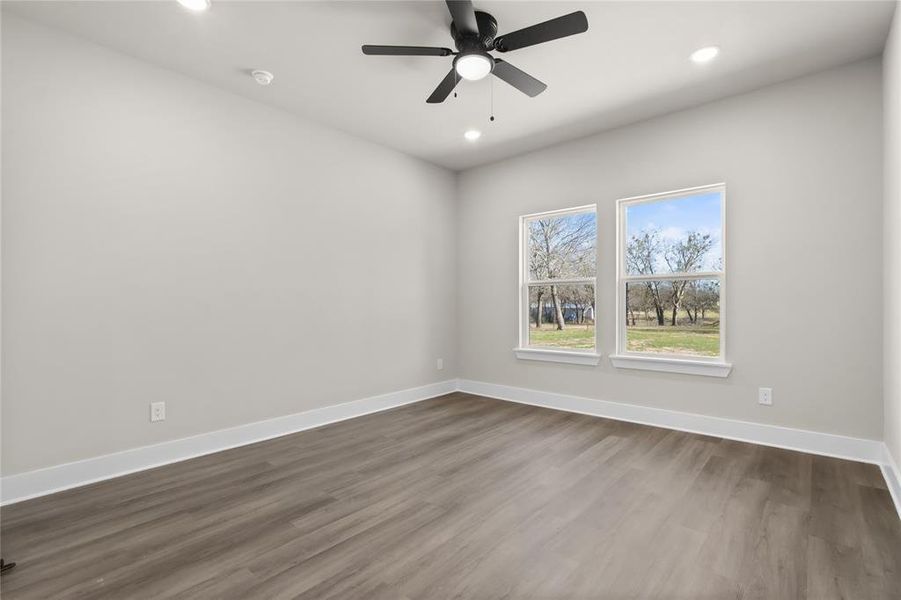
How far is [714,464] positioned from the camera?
2.95m

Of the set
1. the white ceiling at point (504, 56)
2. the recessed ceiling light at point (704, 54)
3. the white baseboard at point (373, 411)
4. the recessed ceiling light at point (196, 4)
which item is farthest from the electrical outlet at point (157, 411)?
the recessed ceiling light at point (704, 54)

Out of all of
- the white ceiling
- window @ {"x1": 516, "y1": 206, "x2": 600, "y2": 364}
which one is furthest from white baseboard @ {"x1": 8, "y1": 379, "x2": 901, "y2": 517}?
the white ceiling

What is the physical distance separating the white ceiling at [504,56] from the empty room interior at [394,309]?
0.08 ft

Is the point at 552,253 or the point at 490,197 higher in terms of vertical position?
the point at 490,197

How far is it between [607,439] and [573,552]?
173 centimetres

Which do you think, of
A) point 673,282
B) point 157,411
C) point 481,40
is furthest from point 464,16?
point 157,411

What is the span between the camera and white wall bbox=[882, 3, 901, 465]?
7.72ft

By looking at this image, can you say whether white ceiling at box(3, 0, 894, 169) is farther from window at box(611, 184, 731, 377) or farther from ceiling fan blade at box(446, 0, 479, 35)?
window at box(611, 184, 731, 377)

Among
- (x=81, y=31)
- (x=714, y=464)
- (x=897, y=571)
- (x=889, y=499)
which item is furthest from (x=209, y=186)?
(x=889, y=499)

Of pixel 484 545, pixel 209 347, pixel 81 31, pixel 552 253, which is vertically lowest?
pixel 484 545

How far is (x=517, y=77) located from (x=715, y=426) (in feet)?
10.5

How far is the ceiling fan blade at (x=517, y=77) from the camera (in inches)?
103

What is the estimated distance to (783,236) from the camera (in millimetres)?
3291

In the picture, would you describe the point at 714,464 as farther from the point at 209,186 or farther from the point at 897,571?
the point at 209,186
